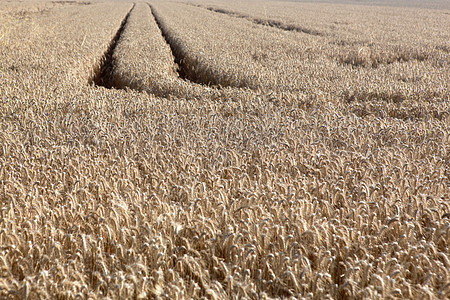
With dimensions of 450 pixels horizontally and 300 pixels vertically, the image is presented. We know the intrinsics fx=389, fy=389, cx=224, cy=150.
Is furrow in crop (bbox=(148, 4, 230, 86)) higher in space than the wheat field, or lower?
higher

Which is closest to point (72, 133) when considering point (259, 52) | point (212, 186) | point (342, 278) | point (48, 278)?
point (212, 186)

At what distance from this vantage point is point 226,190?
3529 millimetres

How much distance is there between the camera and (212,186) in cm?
365

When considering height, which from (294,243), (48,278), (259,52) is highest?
(259,52)

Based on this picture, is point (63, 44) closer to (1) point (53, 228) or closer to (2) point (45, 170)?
(2) point (45, 170)

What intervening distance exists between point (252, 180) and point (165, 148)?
1204mm

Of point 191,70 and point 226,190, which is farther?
point 191,70

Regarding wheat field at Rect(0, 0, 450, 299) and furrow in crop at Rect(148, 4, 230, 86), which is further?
furrow in crop at Rect(148, 4, 230, 86)

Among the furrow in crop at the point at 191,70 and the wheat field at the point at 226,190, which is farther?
the furrow in crop at the point at 191,70

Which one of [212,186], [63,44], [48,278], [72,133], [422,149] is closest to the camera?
[48,278]

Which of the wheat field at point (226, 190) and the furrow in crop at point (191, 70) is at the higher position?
the furrow in crop at point (191, 70)

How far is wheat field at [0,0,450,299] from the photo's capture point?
2.40 m

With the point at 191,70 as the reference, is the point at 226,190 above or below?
below

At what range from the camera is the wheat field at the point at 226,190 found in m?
2.40
